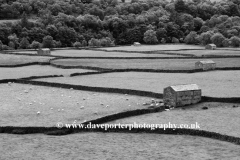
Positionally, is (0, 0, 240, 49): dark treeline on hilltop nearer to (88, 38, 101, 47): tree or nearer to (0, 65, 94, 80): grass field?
(88, 38, 101, 47): tree

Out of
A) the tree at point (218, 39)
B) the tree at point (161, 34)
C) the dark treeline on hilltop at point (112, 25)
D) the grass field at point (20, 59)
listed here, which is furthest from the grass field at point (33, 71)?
the tree at point (161, 34)

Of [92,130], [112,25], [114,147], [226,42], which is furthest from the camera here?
[112,25]

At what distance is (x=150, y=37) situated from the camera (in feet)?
447

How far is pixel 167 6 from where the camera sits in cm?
18000

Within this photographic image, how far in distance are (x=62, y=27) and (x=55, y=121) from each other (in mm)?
101219

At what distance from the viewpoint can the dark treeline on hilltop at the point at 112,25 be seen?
125500mm

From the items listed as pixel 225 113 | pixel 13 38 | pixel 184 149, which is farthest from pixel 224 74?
pixel 13 38

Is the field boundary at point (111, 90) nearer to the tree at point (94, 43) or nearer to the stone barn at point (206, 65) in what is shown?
the stone barn at point (206, 65)

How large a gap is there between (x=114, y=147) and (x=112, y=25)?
12175 cm

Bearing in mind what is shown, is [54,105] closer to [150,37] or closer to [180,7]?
[150,37]

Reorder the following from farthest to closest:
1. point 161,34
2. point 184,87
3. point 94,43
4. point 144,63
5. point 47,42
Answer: point 161,34 → point 94,43 → point 47,42 → point 144,63 → point 184,87

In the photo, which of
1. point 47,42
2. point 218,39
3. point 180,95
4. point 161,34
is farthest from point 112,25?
point 180,95

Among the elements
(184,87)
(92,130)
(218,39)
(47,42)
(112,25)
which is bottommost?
(92,130)

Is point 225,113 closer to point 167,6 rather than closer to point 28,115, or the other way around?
point 28,115
